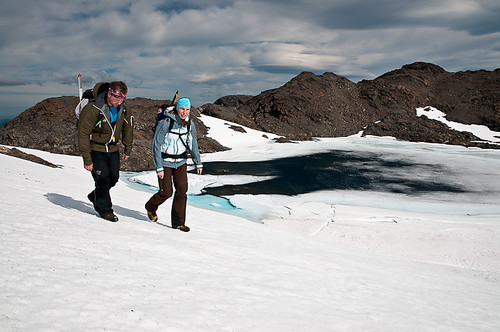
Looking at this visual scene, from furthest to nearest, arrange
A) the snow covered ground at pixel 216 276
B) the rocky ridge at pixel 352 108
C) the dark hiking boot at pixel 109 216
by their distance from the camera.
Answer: the rocky ridge at pixel 352 108 < the dark hiking boot at pixel 109 216 < the snow covered ground at pixel 216 276

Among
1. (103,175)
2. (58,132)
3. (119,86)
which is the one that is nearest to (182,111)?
(119,86)

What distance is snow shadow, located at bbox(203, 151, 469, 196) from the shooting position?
1725cm

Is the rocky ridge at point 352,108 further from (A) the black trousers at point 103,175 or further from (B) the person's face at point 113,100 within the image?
(B) the person's face at point 113,100

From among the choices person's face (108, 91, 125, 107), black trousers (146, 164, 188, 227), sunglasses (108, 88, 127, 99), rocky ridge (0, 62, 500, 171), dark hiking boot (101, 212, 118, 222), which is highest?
rocky ridge (0, 62, 500, 171)

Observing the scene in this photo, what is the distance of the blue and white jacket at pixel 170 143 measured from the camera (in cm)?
582

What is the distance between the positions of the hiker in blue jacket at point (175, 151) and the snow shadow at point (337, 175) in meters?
9.48

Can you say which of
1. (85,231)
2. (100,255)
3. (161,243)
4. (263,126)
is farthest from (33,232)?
(263,126)

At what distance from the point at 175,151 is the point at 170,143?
161 millimetres

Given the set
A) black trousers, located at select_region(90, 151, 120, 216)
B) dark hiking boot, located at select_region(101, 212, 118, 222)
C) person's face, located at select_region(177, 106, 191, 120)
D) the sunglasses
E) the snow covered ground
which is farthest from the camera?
person's face, located at select_region(177, 106, 191, 120)

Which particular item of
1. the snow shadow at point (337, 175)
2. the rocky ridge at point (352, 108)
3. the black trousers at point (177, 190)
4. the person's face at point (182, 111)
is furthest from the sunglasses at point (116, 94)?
the rocky ridge at point (352, 108)

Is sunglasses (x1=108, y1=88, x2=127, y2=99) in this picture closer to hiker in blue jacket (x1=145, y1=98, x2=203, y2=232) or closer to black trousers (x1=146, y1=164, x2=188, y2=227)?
hiker in blue jacket (x1=145, y1=98, x2=203, y2=232)

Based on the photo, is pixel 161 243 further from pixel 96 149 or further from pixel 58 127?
pixel 58 127

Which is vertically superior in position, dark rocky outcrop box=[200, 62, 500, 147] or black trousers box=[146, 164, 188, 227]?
dark rocky outcrop box=[200, 62, 500, 147]

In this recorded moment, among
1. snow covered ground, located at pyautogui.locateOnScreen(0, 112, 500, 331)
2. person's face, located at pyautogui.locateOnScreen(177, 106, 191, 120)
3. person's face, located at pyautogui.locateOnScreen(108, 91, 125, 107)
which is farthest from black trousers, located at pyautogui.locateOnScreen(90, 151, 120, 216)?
person's face, located at pyautogui.locateOnScreen(177, 106, 191, 120)
